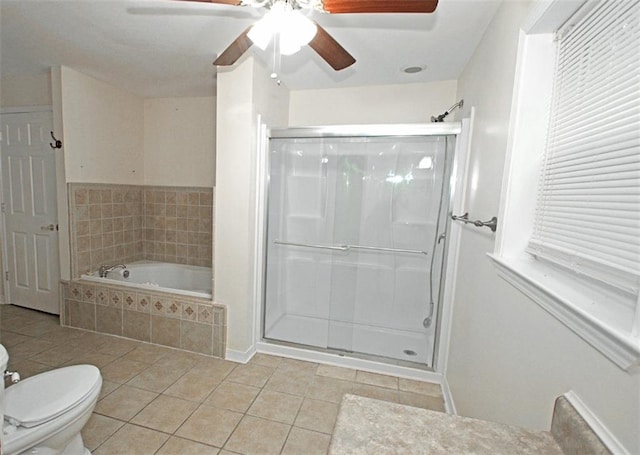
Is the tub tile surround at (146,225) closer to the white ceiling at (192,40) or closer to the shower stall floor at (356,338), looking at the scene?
the white ceiling at (192,40)

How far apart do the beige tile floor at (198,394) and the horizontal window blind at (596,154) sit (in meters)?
1.48

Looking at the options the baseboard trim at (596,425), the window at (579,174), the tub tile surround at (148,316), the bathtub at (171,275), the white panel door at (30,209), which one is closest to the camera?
the baseboard trim at (596,425)

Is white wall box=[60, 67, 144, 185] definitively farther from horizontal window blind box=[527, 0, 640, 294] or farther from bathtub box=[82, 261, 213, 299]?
horizontal window blind box=[527, 0, 640, 294]

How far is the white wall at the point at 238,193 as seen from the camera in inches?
81.1

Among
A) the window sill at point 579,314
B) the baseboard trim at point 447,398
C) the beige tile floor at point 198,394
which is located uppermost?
the window sill at point 579,314

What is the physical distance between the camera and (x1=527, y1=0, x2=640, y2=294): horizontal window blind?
0.66 m

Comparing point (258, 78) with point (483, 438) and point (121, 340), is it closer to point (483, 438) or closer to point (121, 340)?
point (483, 438)

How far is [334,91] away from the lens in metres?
2.64

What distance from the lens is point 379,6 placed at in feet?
3.26

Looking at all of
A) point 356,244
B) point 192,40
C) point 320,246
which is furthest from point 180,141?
point 356,244

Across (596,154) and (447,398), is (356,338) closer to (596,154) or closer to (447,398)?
(447,398)

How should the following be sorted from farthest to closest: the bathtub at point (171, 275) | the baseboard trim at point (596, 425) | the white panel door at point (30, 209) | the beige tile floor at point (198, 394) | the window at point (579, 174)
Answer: the bathtub at point (171, 275) → the white panel door at point (30, 209) → the beige tile floor at point (198, 394) → the window at point (579, 174) → the baseboard trim at point (596, 425)

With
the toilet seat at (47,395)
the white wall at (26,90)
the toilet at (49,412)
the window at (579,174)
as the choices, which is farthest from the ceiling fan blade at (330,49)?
the white wall at (26,90)

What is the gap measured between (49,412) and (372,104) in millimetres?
2844
